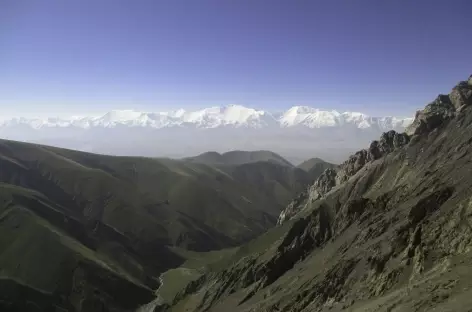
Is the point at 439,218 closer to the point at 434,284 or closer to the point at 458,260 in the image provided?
the point at 458,260

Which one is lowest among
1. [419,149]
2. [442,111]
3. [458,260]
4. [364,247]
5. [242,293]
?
[242,293]

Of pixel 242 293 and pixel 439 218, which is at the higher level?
pixel 439 218

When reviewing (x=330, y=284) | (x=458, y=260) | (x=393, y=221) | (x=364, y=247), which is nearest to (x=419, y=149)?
(x=393, y=221)

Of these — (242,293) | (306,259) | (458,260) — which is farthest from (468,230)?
(242,293)

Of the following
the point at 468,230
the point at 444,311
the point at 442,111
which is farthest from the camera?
the point at 442,111

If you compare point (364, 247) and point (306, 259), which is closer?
point (364, 247)

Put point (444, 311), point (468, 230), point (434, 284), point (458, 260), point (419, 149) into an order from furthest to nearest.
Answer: point (419, 149) → point (468, 230) → point (458, 260) → point (434, 284) → point (444, 311)
